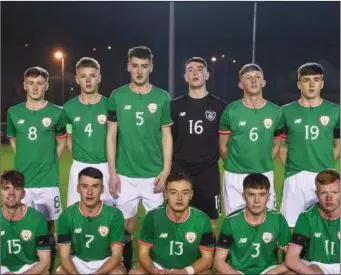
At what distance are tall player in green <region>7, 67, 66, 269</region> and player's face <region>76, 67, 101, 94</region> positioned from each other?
37 centimetres

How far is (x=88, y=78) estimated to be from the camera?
16.8ft

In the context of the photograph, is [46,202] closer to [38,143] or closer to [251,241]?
[38,143]

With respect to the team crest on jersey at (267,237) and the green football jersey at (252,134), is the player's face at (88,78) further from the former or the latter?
the team crest on jersey at (267,237)

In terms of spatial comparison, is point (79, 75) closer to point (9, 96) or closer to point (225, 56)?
point (9, 96)

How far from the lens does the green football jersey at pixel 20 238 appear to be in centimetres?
440

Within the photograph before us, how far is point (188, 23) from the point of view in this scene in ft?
90.7

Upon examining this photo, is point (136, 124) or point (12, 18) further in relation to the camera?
point (12, 18)

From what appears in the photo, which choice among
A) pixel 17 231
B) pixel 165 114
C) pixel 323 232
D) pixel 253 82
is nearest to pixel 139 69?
pixel 165 114

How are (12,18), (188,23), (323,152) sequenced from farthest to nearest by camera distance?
(188,23)
(12,18)
(323,152)

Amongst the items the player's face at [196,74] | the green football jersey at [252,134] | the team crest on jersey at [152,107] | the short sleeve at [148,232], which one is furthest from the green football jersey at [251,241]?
the player's face at [196,74]

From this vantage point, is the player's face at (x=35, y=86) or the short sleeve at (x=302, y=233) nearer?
the short sleeve at (x=302, y=233)

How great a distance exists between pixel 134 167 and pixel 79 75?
102cm

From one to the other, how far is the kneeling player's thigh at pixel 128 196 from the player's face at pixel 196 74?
1.08m

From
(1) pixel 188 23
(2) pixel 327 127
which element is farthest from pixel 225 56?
(2) pixel 327 127
